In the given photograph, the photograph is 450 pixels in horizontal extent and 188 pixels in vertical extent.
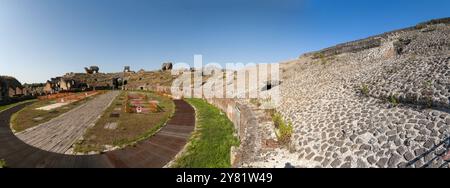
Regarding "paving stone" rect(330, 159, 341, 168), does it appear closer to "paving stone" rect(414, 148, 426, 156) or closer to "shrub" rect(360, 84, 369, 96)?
"paving stone" rect(414, 148, 426, 156)

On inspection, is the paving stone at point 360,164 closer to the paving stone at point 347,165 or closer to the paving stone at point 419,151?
the paving stone at point 347,165

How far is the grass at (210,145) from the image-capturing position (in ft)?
31.2

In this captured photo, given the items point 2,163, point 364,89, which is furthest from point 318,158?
point 2,163

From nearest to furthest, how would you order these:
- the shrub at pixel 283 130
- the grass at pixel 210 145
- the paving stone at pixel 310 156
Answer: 1. the paving stone at pixel 310 156
2. the grass at pixel 210 145
3. the shrub at pixel 283 130

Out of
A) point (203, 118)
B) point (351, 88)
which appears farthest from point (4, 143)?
point (351, 88)

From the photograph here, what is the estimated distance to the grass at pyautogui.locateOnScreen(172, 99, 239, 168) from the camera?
375 inches

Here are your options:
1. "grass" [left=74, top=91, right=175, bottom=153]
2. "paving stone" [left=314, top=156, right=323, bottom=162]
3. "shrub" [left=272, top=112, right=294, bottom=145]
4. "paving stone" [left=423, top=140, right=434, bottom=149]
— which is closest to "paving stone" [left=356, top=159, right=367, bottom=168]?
"paving stone" [left=314, top=156, right=323, bottom=162]

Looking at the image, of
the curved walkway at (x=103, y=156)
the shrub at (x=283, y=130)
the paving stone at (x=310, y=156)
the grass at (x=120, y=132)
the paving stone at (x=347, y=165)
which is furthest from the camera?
the grass at (x=120, y=132)

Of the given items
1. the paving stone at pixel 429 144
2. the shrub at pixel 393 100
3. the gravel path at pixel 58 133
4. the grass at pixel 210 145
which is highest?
the shrub at pixel 393 100

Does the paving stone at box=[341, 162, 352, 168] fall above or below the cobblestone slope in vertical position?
below

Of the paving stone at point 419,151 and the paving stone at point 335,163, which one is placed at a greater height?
the paving stone at point 419,151

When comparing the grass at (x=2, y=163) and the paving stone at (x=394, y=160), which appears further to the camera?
the grass at (x=2, y=163)

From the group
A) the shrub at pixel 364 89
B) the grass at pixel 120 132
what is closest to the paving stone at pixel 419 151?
the shrub at pixel 364 89
